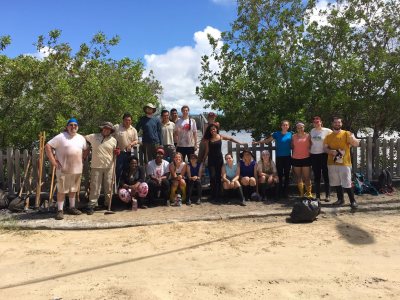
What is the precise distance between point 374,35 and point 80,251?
9181mm

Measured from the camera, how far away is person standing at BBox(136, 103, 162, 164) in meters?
8.09

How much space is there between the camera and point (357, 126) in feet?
34.6

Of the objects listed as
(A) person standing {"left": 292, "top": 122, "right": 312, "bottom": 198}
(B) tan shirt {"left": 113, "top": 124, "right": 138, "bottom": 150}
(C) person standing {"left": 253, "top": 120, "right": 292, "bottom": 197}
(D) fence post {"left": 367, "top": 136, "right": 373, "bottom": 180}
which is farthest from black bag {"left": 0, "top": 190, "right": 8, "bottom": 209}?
(D) fence post {"left": 367, "top": 136, "right": 373, "bottom": 180}

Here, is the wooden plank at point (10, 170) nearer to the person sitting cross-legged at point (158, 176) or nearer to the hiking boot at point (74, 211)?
the hiking boot at point (74, 211)

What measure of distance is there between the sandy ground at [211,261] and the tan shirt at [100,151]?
A: 4.87ft

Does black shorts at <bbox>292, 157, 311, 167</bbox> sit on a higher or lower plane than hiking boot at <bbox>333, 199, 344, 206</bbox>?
higher

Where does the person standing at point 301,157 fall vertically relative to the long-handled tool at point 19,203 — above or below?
above

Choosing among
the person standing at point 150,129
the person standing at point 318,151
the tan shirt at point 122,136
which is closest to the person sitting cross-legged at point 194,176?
the person standing at point 150,129

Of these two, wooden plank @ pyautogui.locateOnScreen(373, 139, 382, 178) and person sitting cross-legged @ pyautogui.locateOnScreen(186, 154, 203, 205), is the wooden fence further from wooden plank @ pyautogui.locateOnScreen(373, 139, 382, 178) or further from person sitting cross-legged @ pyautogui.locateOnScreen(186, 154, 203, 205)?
person sitting cross-legged @ pyautogui.locateOnScreen(186, 154, 203, 205)

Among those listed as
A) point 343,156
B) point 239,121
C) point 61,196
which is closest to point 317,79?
point 239,121

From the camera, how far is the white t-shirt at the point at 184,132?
845 centimetres

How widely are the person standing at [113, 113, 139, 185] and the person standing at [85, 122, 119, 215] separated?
229 millimetres

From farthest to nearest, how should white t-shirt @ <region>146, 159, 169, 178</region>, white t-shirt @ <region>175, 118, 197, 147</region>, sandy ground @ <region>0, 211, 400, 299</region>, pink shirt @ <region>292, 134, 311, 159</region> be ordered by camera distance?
white t-shirt @ <region>175, 118, 197, 147</region>, white t-shirt @ <region>146, 159, 169, 178</region>, pink shirt @ <region>292, 134, 311, 159</region>, sandy ground @ <region>0, 211, 400, 299</region>

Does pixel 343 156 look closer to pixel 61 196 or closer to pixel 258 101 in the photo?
pixel 258 101
